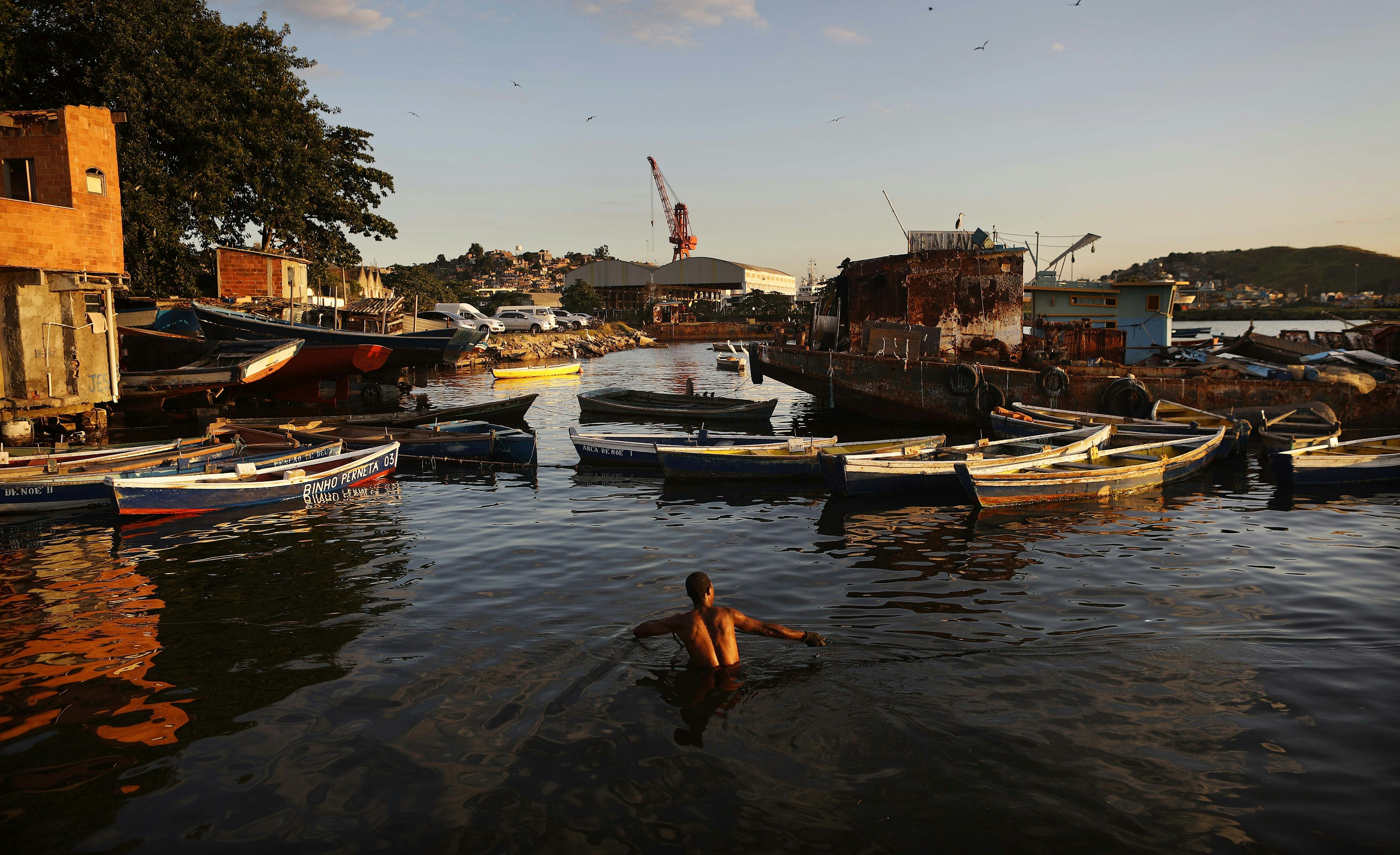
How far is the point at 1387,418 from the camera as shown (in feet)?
73.9

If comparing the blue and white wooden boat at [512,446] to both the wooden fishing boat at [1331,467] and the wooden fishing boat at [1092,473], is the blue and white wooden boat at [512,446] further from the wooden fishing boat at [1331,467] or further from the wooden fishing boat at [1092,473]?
the wooden fishing boat at [1331,467]

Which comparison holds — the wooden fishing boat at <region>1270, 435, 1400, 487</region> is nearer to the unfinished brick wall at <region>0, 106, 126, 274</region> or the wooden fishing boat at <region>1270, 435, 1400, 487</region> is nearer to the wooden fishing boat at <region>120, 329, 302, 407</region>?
the wooden fishing boat at <region>120, 329, 302, 407</region>

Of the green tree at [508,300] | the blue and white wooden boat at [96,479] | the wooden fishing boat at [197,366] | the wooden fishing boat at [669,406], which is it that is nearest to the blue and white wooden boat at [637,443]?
the blue and white wooden boat at [96,479]

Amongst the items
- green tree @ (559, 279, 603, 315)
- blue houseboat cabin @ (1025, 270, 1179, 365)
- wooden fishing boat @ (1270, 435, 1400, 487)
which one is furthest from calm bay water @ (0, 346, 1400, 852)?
green tree @ (559, 279, 603, 315)

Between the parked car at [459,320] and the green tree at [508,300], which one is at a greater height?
the green tree at [508,300]

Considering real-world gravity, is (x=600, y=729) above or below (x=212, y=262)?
below

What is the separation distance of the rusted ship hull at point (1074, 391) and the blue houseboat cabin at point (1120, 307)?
17.1 ft

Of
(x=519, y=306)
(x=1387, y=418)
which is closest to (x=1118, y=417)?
(x=1387, y=418)

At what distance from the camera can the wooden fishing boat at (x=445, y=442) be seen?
19141 mm

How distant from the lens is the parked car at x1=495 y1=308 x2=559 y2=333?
Answer: 211ft

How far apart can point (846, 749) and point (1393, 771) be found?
13.9 ft

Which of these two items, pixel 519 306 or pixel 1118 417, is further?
pixel 519 306

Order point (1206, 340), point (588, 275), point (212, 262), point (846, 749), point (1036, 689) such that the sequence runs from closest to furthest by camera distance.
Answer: point (846, 749) < point (1036, 689) < point (212, 262) < point (1206, 340) < point (588, 275)

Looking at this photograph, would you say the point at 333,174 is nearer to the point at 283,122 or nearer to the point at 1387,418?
the point at 283,122
